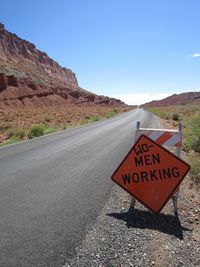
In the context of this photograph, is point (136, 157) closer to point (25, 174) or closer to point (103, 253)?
point (103, 253)

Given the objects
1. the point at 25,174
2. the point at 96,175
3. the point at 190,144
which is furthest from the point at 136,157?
the point at 190,144

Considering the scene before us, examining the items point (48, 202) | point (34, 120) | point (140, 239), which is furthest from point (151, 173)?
point (34, 120)

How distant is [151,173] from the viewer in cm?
552

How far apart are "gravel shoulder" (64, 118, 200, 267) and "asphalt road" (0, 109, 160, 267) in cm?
21

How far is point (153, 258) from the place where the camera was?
416cm

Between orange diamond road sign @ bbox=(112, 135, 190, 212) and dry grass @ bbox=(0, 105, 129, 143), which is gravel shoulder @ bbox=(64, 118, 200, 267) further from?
dry grass @ bbox=(0, 105, 129, 143)

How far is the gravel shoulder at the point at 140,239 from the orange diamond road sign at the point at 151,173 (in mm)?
387

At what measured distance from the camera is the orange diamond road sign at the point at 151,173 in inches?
214

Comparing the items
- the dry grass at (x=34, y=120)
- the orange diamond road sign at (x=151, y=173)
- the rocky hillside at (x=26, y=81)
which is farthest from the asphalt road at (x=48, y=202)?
the rocky hillside at (x=26, y=81)

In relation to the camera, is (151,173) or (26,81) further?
(26,81)

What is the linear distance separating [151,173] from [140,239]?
1197mm

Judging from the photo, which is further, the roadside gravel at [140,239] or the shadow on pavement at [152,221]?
the shadow on pavement at [152,221]

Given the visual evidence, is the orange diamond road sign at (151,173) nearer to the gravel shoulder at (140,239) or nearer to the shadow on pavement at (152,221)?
the shadow on pavement at (152,221)

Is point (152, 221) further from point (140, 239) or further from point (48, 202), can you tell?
point (48, 202)
